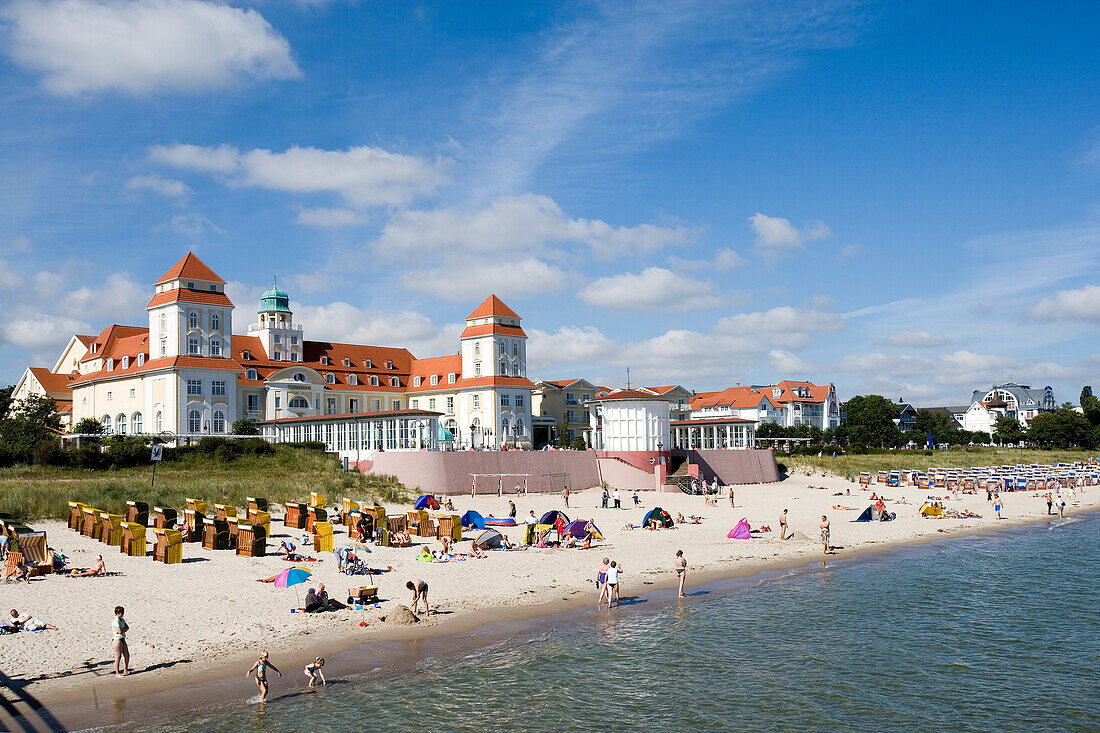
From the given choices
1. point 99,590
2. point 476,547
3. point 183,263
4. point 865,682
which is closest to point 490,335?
point 183,263

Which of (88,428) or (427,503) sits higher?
(88,428)

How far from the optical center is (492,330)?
3081 inches

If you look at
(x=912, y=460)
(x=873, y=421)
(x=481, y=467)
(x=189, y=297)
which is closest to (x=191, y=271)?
(x=189, y=297)

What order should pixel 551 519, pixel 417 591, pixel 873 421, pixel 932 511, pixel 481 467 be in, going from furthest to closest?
1. pixel 873 421
2. pixel 481 467
3. pixel 932 511
4. pixel 551 519
5. pixel 417 591

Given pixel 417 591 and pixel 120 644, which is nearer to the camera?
pixel 120 644

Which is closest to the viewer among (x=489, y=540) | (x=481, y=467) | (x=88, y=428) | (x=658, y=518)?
(x=489, y=540)

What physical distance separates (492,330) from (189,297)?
26.1 m

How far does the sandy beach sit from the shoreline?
0.20ft

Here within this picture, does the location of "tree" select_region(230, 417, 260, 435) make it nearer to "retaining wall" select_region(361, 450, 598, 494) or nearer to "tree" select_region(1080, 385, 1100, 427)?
"retaining wall" select_region(361, 450, 598, 494)

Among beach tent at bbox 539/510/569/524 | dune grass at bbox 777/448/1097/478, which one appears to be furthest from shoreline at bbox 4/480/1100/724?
dune grass at bbox 777/448/1097/478

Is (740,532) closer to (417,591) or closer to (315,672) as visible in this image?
(417,591)

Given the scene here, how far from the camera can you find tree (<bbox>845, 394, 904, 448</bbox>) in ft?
A: 335

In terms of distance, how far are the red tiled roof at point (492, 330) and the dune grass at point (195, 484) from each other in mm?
26866

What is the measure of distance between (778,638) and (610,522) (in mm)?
19262
